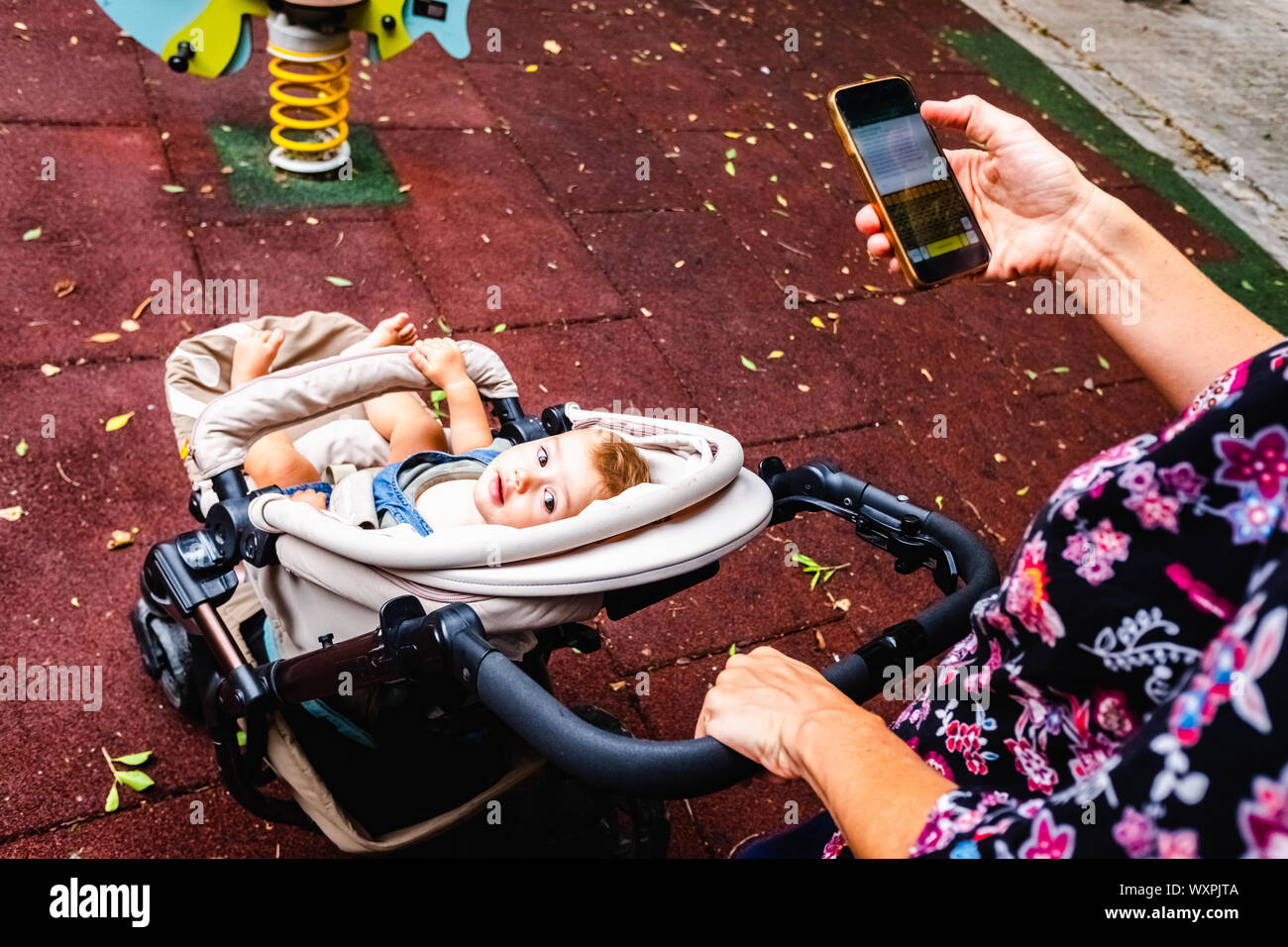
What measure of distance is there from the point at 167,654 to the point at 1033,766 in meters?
2.00

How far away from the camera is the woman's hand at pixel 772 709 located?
48.4 inches

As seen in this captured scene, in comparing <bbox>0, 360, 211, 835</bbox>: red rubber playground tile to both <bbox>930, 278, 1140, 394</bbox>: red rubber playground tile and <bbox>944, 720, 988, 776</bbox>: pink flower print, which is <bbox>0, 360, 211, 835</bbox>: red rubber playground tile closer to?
<bbox>944, 720, 988, 776</bbox>: pink flower print

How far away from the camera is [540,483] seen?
2.05 metres

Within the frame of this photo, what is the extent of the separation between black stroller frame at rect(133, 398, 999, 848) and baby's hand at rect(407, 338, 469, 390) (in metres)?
0.17

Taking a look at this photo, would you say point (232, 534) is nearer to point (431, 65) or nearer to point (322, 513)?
point (322, 513)

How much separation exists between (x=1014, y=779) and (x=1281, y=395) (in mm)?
557

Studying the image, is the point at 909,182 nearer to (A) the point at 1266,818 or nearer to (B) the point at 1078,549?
(B) the point at 1078,549

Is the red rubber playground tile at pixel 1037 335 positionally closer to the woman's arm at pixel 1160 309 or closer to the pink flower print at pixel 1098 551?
the woman's arm at pixel 1160 309

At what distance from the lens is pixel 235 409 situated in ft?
6.34

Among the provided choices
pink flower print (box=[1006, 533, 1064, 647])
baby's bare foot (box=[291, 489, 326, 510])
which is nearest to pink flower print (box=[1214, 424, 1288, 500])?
pink flower print (box=[1006, 533, 1064, 647])

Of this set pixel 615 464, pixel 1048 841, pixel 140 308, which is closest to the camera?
pixel 1048 841

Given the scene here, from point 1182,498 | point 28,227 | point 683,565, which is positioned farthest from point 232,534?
point 28,227

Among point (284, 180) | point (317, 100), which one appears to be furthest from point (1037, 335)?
point (284, 180)

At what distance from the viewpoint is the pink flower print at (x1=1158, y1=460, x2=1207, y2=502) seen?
1.10 m
